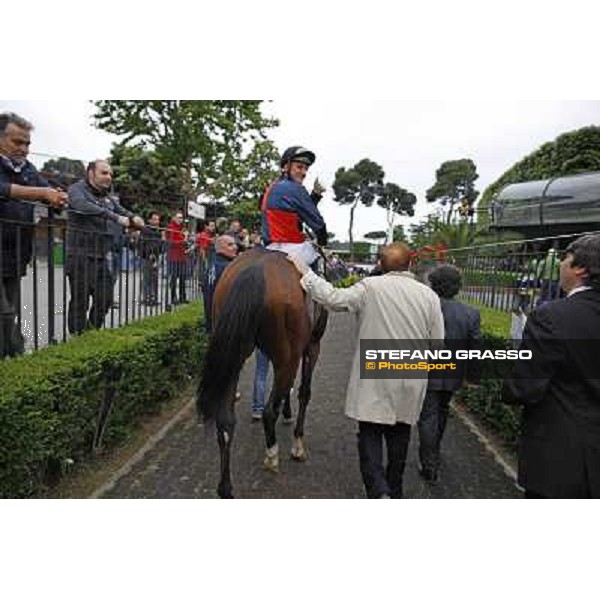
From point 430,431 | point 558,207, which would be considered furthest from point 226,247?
point 558,207

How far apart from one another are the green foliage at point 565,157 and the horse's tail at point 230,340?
1355 cm

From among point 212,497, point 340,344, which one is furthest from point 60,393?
point 340,344

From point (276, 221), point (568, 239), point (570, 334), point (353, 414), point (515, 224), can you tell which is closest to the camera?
point (570, 334)

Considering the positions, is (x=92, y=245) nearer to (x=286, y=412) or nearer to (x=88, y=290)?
(x=88, y=290)

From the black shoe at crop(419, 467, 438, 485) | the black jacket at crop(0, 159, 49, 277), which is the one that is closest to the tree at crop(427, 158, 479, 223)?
the black shoe at crop(419, 467, 438, 485)

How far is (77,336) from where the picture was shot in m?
4.22

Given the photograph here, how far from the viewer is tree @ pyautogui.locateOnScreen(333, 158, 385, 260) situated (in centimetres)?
498

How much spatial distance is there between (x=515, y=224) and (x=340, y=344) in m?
3.09

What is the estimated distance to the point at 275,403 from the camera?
3789 mm

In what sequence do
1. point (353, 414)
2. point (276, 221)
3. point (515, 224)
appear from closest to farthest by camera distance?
1. point (353, 414)
2. point (276, 221)
3. point (515, 224)

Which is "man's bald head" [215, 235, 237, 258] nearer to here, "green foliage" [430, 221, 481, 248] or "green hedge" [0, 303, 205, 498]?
"green hedge" [0, 303, 205, 498]

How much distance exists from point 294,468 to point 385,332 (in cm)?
158

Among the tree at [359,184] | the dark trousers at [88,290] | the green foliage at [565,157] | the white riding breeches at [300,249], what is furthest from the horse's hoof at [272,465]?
the green foliage at [565,157]

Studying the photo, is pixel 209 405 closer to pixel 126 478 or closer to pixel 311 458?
pixel 126 478
